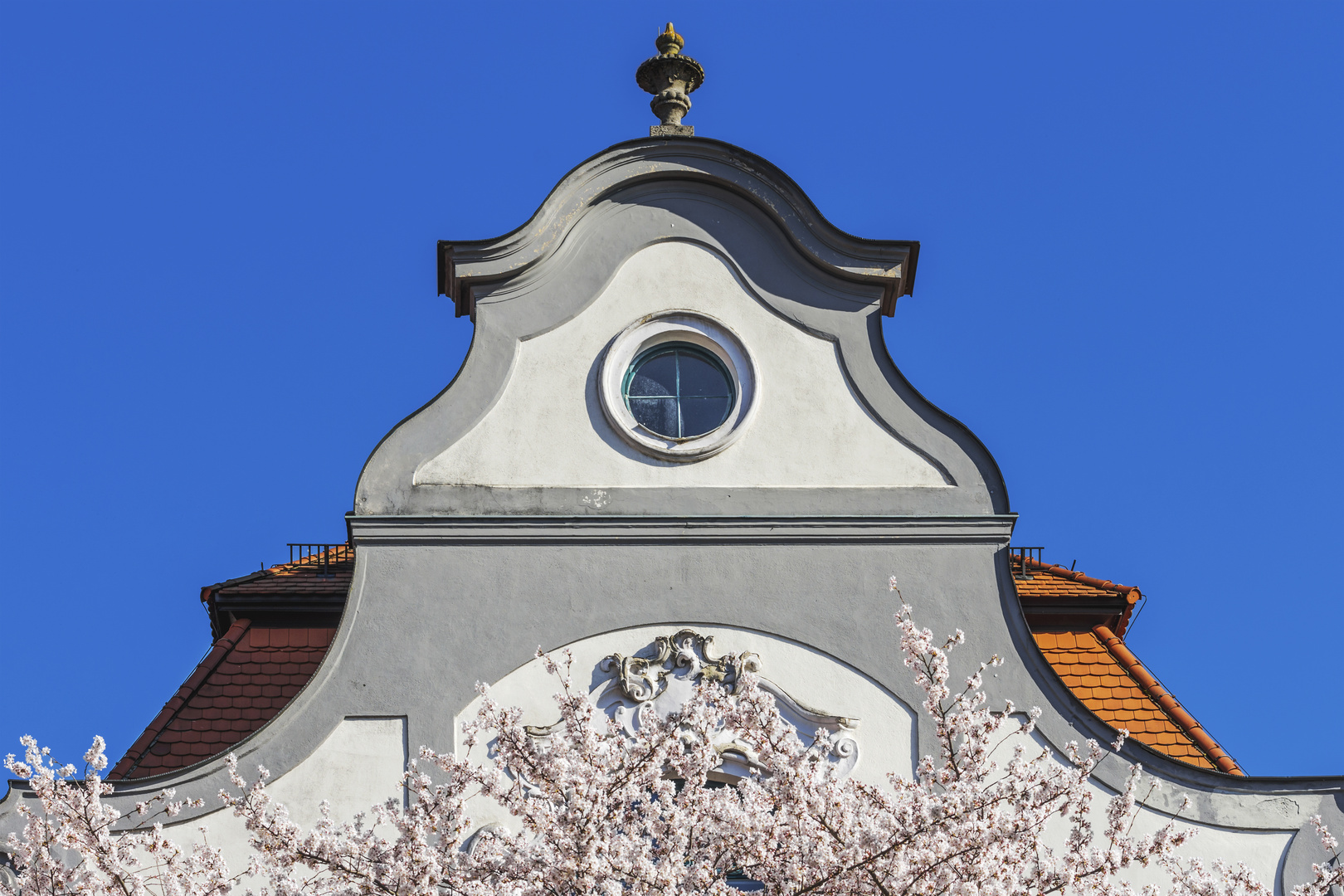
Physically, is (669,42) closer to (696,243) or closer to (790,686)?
(696,243)

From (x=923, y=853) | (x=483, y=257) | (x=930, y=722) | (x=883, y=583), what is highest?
(x=483, y=257)

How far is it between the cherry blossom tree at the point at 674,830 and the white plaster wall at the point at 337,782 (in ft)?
2.56

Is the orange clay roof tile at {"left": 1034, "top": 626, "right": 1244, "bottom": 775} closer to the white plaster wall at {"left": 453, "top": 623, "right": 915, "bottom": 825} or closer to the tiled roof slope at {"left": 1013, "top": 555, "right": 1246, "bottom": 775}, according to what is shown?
the tiled roof slope at {"left": 1013, "top": 555, "right": 1246, "bottom": 775}

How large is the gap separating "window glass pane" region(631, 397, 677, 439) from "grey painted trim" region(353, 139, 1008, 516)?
11.0 inches

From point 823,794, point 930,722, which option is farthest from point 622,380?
point 823,794

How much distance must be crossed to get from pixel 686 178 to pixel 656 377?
1562mm

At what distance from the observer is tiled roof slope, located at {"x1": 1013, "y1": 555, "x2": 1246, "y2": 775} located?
13180 mm

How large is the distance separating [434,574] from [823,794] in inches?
143

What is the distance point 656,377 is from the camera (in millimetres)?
13578

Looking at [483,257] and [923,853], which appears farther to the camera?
[483,257]

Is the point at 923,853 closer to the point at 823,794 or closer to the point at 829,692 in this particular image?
the point at 823,794

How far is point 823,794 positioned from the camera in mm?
10289

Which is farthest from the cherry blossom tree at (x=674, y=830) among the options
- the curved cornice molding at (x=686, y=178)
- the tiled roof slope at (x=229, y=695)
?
the curved cornice molding at (x=686, y=178)

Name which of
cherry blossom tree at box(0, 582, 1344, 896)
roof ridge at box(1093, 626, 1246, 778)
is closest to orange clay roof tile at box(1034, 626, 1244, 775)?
roof ridge at box(1093, 626, 1246, 778)
